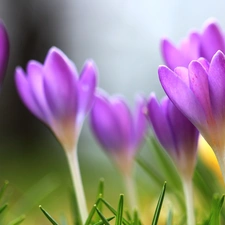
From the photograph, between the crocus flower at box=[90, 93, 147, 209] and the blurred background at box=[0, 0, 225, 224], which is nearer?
the crocus flower at box=[90, 93, 147, 209]

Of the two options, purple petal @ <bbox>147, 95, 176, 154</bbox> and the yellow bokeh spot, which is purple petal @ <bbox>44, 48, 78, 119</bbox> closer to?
purple petal @ <bbox>147, 95, 176, 154</bbox>

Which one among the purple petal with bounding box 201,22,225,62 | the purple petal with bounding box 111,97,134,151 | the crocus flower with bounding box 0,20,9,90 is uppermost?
the crocus flower with bounding box 0,20,9,90

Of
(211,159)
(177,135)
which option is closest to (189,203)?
(177,135)

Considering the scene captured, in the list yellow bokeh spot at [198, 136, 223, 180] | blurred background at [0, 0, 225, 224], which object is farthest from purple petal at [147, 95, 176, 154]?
blurred background at [0, 0, 225, 224]

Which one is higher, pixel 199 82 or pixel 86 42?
pixel 86 42

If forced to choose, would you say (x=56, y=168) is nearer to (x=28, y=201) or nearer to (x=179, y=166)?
(x=28, y=201)

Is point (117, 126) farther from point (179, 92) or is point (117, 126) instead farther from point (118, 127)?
point (179, 92)
